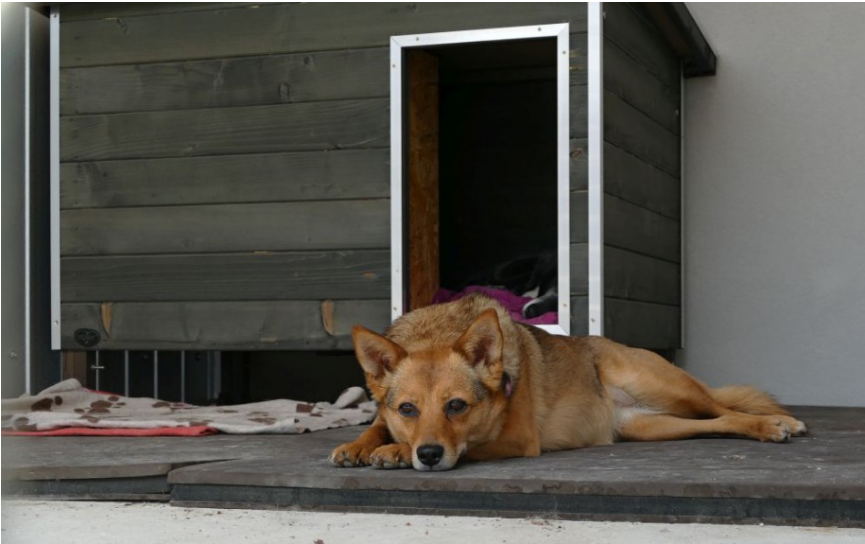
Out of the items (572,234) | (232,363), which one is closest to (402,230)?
(572,234)

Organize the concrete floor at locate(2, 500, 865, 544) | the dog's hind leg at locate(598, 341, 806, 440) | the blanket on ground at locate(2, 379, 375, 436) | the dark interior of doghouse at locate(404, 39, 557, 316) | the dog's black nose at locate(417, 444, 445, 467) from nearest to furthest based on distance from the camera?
the concrete floor at locate(2, 500, 865, 544), the dog's black nose at locate(417, 444, 445, 467), the dog's hind leg at locate(598, 341, 806, 440), the blanket on ground at locate(2, 379, 375, 436), the dark interior of doghouse at locate(404, 39, 557, 316)

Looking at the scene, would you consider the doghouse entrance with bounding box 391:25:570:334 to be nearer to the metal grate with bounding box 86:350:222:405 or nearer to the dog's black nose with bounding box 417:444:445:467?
the metal grate with bounding box 86:350:222:405

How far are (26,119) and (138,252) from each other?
96 cm

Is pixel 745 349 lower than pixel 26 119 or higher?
lower

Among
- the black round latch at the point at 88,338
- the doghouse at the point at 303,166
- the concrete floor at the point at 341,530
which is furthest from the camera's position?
the black round latch at the point at 88,338

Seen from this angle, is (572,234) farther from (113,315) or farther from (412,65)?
(113,315)

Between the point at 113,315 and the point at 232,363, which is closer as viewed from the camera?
the point at 113,315

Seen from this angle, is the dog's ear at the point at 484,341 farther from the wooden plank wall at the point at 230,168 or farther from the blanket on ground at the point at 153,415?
the wooden plank wall at the point at 230,168

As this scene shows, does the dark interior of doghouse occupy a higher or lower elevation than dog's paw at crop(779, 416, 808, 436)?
higher

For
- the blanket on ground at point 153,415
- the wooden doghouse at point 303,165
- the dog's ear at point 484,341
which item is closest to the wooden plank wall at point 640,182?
the wooden doghouse at point 303,165

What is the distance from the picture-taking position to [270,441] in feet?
13.0

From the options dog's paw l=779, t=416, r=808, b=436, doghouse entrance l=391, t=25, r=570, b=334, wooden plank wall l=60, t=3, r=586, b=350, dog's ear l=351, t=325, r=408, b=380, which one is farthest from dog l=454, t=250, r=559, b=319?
dog's ear l=351, t=325, r=408, b=380

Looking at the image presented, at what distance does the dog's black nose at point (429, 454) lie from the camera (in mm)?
2955

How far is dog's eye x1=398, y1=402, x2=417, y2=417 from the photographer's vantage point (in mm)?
3125
